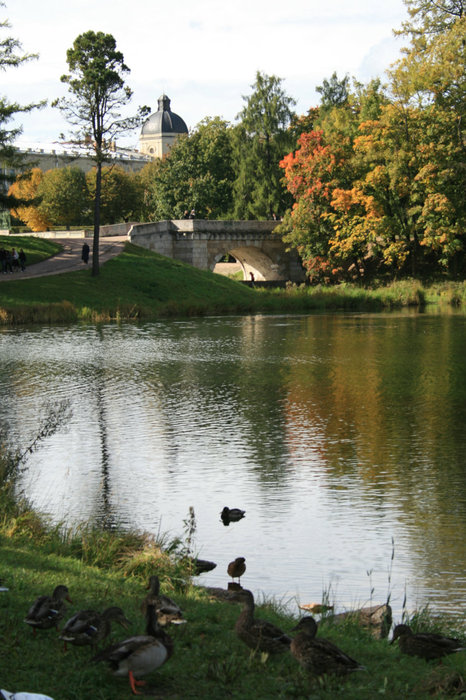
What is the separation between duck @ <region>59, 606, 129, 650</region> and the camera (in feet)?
20.5

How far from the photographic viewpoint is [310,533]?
38.1 feet

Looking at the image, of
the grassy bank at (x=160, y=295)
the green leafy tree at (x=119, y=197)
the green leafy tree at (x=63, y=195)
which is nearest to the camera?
the grassy bank at (x=160, y=295)

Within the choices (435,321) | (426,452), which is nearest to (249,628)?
(426,452)

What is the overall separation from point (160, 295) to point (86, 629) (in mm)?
45534

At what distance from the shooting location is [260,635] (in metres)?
6.49

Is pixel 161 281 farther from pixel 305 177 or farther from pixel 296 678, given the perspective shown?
pixel 296 678

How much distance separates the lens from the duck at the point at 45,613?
6.46 meters

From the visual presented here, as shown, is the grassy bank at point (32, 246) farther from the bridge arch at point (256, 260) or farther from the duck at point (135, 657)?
the duck at point (135, 657)

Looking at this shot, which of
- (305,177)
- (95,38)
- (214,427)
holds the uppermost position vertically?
(95,38)

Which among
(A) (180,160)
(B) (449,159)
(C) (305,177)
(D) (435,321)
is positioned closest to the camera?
(D) (435,321)

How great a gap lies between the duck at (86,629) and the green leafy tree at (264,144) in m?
75.3

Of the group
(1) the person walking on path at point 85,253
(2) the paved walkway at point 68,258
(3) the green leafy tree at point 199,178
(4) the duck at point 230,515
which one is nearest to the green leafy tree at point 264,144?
(3) the green leafy tree at point 199,178

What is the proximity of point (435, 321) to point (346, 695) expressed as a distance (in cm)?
3739

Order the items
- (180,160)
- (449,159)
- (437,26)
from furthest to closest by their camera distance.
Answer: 1. (180,160)
2. (449,159)
3. (437,26)
